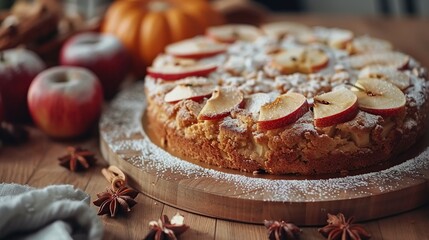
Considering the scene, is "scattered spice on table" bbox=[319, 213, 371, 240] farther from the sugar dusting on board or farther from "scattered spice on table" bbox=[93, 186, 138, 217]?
"scattered spice on table" bbox=[93, 186, 138, 217]

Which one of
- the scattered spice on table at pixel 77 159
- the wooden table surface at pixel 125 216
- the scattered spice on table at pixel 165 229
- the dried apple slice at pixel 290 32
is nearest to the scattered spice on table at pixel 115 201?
the wooden table surface at pixel 125 216

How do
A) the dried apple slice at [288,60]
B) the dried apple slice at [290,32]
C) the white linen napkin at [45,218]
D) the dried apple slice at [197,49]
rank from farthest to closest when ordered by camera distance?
the dried apple slice at [290,32] → the dried apple slice at [197,49] → the dried apple slice at [288,60] → the white linen napkin at [45,218]

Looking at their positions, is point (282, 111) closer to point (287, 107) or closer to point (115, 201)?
point (287, 107)

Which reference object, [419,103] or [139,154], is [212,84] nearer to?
[139,154]

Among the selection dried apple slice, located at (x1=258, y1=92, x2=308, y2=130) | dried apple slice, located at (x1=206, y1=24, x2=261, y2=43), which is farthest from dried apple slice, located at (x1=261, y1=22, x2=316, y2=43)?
dried apple slice, located at (x1=258, y1=92, x2=308, y2=130)

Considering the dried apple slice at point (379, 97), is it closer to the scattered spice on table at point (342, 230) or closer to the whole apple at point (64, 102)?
the scattered spice on table at point (342, 230)

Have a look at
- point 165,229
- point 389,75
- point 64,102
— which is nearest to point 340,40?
point 389,75
